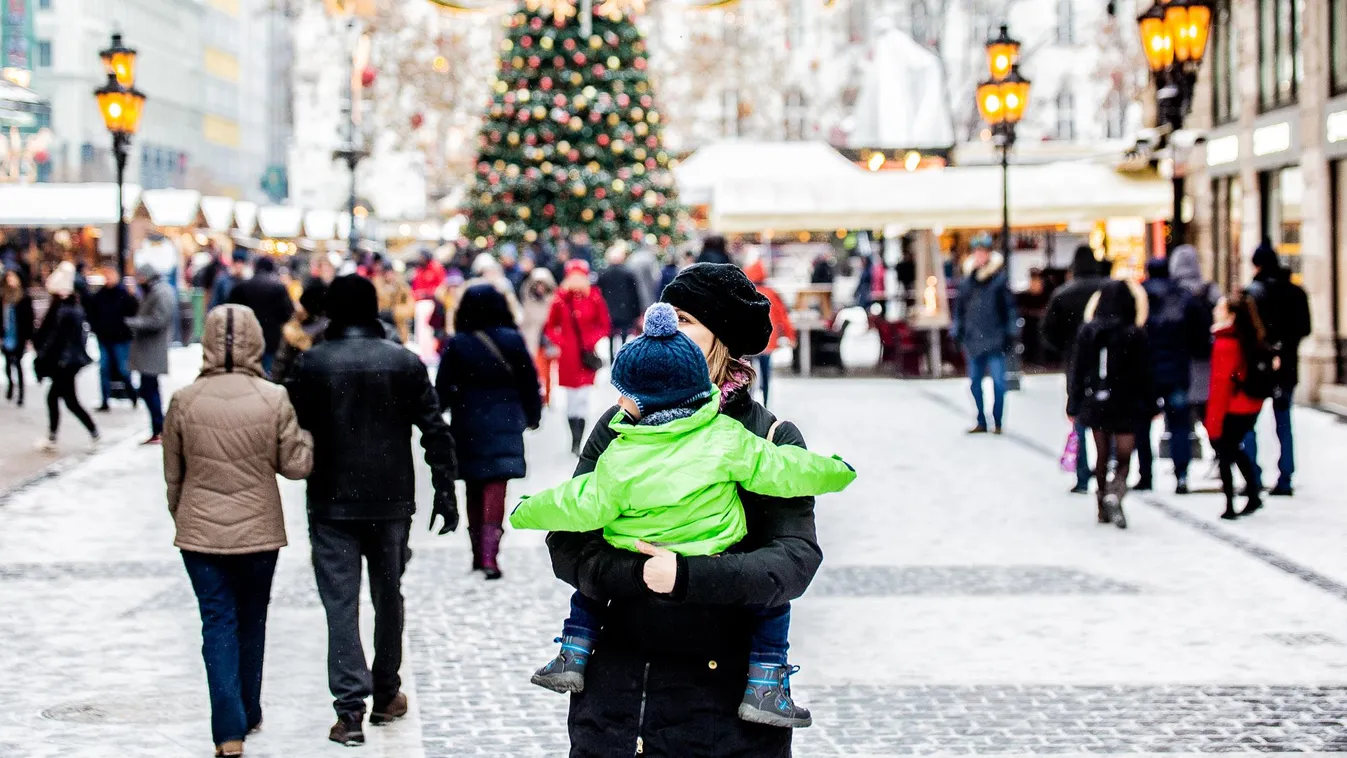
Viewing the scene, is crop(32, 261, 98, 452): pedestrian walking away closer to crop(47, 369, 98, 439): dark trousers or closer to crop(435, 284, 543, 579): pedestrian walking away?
crop(47, 369, 98, 439): dark trousers

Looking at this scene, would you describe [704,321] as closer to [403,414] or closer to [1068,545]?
[403,414]

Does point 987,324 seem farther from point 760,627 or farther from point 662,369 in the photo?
point 662,369

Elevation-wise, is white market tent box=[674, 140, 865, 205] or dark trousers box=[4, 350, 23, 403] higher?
white market tent box=[674, 140, 865, 205]

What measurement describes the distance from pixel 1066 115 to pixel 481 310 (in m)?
58.9

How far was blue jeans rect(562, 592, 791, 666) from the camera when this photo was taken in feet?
14.4

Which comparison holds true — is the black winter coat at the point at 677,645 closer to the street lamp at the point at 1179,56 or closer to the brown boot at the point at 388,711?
the brown boot at the point at 388,711

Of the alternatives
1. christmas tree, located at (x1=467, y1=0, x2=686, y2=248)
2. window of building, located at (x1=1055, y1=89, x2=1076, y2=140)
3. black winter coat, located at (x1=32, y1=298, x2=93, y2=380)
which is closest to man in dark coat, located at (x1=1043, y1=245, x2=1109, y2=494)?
black winter coat, located at (x1=32, y1=298, x2=93, y2=380)

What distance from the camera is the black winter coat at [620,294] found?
26.5 meters

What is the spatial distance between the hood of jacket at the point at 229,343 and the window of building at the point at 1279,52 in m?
18.5

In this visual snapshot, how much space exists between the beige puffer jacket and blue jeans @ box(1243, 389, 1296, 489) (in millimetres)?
8573

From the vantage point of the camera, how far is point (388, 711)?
25.9 ft

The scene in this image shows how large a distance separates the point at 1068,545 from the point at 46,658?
248 inches

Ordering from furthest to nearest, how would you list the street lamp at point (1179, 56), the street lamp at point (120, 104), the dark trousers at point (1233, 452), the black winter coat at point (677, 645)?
1. the street lamp at point (120, 104)
2. the street lamp at point (1179, 56)
3. the dark trousers at point (1233, 452)
4. the black winter coat at point (677, 645)

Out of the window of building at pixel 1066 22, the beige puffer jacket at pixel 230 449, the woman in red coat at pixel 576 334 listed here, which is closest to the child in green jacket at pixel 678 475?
the beige puffer jacket at pixel 230 449
